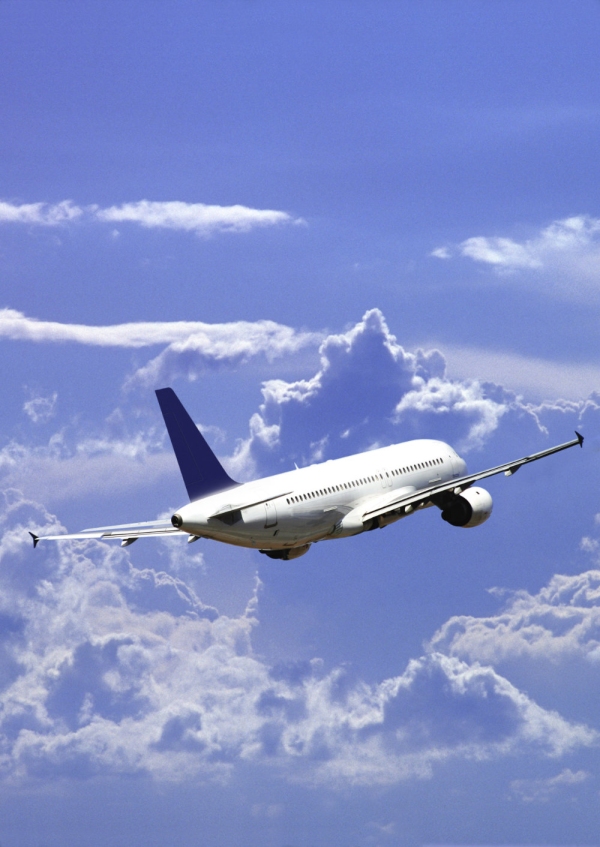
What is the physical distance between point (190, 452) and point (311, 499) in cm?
831

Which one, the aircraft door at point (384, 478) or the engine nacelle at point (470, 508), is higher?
the aircraft door at point (384, 478)

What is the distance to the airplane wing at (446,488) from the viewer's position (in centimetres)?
9481

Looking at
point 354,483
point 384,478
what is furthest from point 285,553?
point 384,478

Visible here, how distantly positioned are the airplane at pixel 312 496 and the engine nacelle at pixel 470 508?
6cm

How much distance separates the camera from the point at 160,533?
95.8 m

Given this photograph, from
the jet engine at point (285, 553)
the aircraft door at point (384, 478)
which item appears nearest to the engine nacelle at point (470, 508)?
the aircraft door at point (384, 478)

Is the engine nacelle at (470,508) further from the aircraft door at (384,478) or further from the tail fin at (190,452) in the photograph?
the tail fin at (190,452)

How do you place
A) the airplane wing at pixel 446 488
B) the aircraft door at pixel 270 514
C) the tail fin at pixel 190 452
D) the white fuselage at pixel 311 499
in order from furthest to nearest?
the airplane wing at pixel 446 488 < the aircraft door at pixel 270 514 < the white fuselage at pixel 311 499 < the tail fin at pixel 190 452

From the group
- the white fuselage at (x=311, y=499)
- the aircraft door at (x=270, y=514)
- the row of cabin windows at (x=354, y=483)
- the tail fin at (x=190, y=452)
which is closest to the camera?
the tail fin at (x=190, y=452)

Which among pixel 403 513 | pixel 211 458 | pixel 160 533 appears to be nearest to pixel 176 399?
pixel 211 458

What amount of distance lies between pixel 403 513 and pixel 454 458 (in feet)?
30.5

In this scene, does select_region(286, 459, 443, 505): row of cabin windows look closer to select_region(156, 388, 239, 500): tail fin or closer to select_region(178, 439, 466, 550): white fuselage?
select_region(178, 439, 466, 550): white fuselage

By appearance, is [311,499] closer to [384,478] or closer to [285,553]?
[285,553]

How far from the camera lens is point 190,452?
8825 cm
